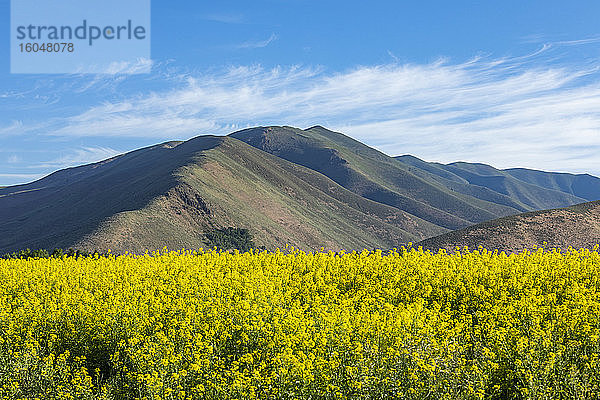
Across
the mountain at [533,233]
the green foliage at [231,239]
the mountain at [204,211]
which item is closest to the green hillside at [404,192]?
the mountain at [204,211]

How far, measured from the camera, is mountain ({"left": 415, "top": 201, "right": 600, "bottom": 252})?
42.4 metres

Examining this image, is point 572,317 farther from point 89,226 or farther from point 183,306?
point 89,226

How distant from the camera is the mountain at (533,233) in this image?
42.4 meters

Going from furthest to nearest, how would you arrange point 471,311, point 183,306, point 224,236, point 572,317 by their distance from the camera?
point 224,236 < point 471,311 < point 183,306 < point 572,317

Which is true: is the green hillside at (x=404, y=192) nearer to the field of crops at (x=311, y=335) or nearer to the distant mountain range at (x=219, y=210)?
the distant mountain range at (x=219, y=210)

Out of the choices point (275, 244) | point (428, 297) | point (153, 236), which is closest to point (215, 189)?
point (275, 244)

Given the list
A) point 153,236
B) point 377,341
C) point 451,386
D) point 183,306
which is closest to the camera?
point 451,386

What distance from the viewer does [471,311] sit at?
11469mm

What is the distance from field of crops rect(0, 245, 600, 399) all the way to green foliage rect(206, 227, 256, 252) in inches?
2395

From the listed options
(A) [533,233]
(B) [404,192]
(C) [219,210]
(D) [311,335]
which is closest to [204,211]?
(C) [219,210]

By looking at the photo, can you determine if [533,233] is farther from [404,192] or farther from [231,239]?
[404,192]

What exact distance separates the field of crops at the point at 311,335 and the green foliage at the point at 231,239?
200 ft

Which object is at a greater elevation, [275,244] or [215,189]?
[215,189]

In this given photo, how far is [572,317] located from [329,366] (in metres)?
5.09
